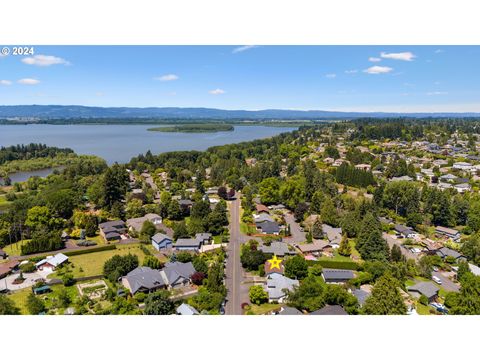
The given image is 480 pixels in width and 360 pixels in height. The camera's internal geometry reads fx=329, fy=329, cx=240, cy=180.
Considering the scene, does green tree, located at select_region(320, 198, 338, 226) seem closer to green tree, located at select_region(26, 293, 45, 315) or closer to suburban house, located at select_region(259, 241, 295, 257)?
suburban house, located at select_region(259, 241, 295, 257)

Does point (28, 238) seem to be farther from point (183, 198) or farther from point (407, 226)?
point (407, 226)

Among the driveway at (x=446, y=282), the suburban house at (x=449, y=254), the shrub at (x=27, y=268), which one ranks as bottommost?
the driveway at (x=446, y=282)

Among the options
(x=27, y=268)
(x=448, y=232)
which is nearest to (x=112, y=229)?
Result: (x=27, y=268)

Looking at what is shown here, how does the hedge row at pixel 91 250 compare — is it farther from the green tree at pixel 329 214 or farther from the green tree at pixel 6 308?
the green tree at pixel 329 214

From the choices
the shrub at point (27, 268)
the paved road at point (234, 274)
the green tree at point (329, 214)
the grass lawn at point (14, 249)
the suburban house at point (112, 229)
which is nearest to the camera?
the paved road at point (234, 274)

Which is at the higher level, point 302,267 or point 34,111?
point 34,111

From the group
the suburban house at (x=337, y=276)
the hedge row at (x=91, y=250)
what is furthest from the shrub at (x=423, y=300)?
the hedge row at (x=91, y=250)

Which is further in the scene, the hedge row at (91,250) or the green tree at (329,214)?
the green tree at (329,214)

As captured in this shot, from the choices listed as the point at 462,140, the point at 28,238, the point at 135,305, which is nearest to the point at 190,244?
the point at 135,305
